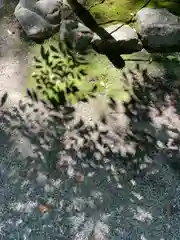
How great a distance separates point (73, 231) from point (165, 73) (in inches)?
106

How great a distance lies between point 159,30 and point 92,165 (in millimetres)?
2416

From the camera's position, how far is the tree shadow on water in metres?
4.19

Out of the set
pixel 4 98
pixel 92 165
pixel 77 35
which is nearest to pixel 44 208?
pixel 92 165

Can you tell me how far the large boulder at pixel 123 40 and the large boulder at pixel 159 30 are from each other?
141 mm

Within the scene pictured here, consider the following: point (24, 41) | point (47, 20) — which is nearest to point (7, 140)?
point (24, 41)

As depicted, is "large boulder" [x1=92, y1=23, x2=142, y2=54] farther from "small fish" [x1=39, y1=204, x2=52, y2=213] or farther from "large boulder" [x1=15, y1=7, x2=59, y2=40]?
"small fish" [x1=39, y1=204, x2=52, y2=213]

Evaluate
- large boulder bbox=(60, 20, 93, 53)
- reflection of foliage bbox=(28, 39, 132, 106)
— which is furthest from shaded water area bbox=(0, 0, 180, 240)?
large boulder bbox=(60, 20, 93, 53)

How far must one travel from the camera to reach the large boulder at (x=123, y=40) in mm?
5785

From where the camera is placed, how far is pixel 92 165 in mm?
4672

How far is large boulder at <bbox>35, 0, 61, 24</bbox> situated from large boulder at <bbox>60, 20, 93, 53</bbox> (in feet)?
0.68

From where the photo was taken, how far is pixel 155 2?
21.4 feet

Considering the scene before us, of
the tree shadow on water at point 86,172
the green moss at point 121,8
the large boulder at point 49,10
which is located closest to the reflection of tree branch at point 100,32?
the green moss at point 121,8

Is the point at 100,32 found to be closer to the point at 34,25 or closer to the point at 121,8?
the point at 121,8

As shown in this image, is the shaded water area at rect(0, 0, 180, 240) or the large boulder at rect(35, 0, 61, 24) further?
the large boulder at rect(35, 0, 61, 24)
